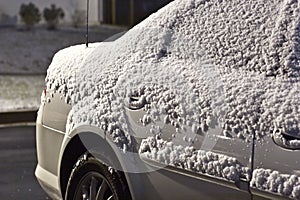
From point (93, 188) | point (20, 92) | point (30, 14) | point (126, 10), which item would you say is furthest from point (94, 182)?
point (126, 10)

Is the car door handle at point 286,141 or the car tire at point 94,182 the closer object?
the car door handle at point 286,141

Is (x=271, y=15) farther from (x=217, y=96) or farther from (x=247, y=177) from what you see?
(x=247, y=177)

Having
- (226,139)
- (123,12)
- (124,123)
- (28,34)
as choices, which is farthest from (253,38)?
(123,12)

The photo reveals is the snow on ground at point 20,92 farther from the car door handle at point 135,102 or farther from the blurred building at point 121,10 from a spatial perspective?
the blurred building at point 121,10

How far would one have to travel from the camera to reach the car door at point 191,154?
3.96 metres

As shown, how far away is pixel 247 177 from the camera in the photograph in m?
3.88

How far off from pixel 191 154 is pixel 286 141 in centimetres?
67

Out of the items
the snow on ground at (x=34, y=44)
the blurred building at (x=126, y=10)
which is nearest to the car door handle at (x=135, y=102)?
the snow on ground at (x=34, y=44)

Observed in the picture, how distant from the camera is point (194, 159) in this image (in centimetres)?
421

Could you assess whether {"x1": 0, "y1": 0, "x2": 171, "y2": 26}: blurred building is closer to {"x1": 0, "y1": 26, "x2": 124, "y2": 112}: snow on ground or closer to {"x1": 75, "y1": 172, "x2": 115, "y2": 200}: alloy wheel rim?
{"x1": 0, "y1": 26, "x2": 124, "y2": 112}: snow on ground

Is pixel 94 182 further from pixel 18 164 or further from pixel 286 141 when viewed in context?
pixel 18 164

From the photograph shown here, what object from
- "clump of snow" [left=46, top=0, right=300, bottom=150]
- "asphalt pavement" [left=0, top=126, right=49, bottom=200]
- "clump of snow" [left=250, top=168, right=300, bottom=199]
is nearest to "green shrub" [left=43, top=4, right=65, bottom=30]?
"asphalt pavement" [left=0, top=126, right=49, bottom=200]

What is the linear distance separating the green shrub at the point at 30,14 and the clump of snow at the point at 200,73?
745 inches

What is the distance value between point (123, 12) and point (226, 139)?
79.6ft
